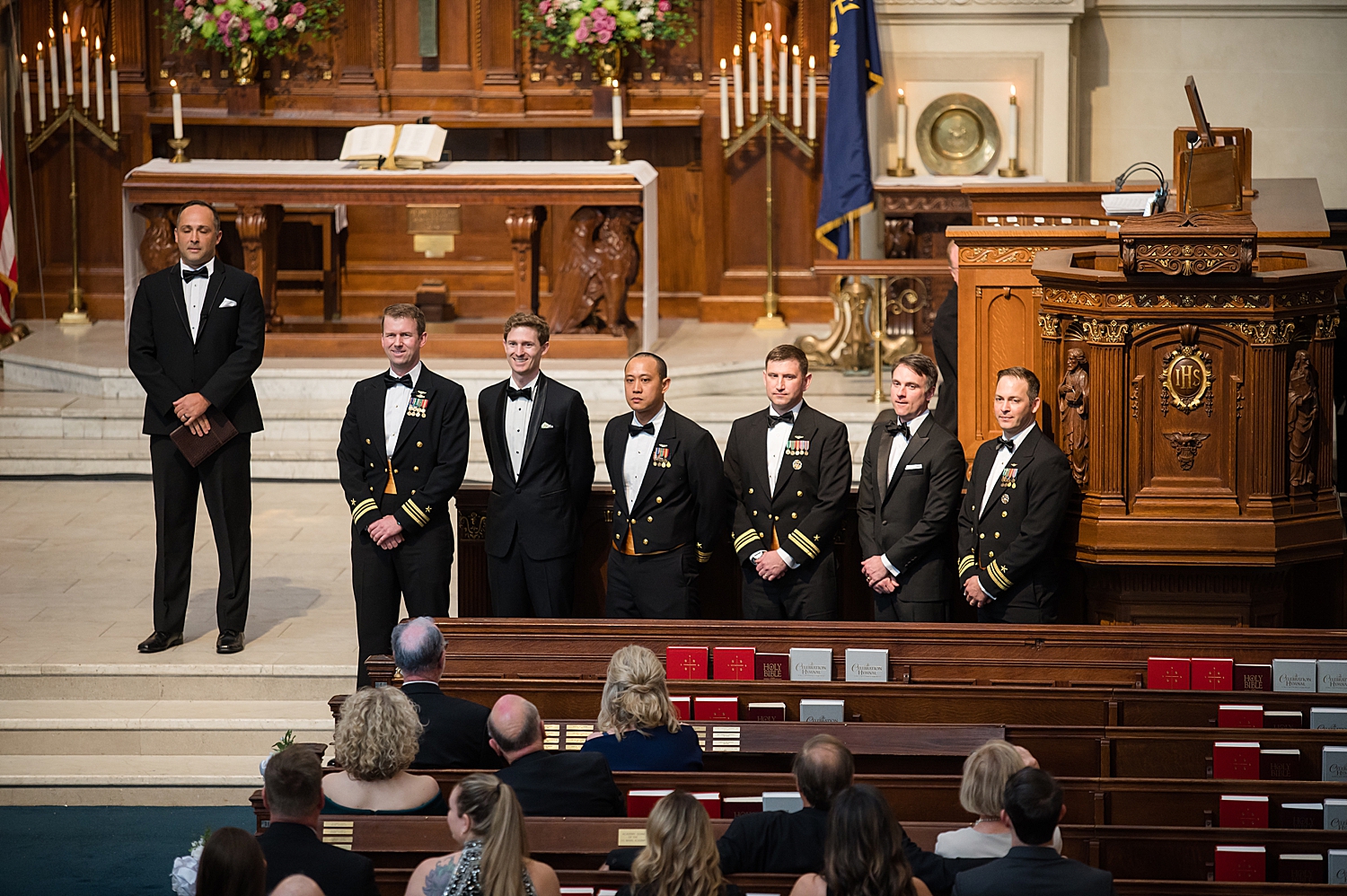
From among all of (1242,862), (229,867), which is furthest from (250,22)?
(1242,862)

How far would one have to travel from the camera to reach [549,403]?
6.18 metres

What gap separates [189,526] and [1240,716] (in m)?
3.98

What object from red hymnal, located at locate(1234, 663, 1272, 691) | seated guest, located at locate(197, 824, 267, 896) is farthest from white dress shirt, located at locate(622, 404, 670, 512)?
seated guest, located at locate(197, 824, 267, 896)

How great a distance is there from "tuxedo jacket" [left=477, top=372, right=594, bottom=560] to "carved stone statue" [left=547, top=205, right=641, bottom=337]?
4.12m

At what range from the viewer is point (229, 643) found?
6.72 meters

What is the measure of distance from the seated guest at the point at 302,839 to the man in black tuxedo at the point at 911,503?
2.50 metres

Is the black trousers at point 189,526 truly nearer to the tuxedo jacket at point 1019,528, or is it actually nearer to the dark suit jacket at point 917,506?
the dark suit jacket at point 917,506

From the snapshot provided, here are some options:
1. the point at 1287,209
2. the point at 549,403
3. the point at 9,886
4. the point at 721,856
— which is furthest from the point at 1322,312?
the point at 9,886

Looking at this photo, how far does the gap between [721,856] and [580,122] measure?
28.9 ft

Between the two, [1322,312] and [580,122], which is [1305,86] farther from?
[1322,312]

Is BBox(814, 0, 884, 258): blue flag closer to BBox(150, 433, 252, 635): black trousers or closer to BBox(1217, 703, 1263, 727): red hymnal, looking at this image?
BBox(150, 433, 252, 635): black trousers

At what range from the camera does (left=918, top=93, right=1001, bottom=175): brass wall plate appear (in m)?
11.4

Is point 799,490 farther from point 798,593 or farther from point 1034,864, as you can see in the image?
point 1034,864

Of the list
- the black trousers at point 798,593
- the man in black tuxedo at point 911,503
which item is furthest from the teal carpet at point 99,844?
the man in black tuxedo at point 911,503
